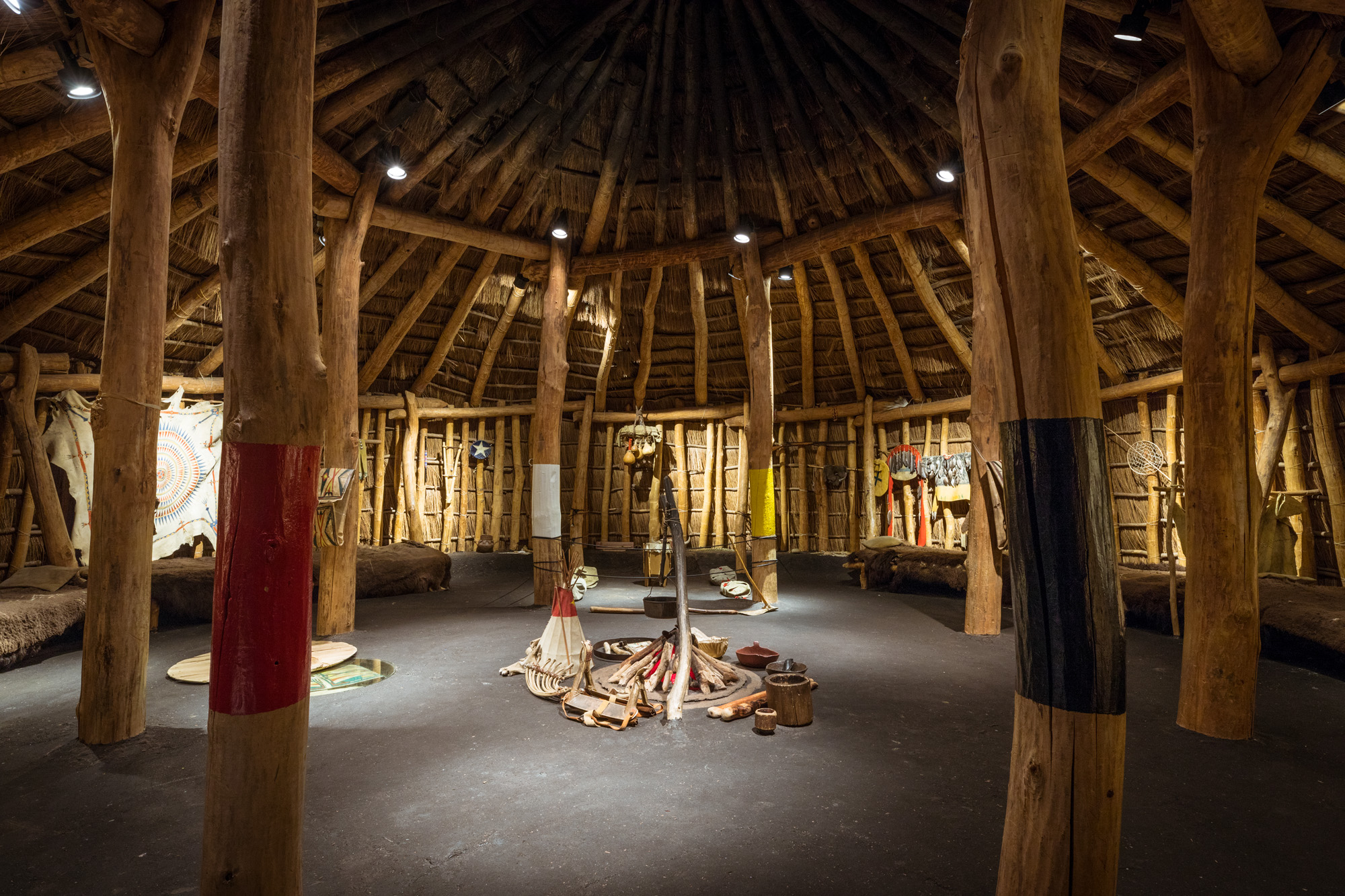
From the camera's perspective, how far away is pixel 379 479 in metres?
11.3

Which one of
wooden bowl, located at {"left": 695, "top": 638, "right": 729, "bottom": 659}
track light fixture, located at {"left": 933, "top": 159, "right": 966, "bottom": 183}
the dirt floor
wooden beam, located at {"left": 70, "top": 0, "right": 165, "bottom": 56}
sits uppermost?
track light fixture, located at {"left": 933, "top": 159, "right": 966, "bottom": 183}

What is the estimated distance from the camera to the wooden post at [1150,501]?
8500mm

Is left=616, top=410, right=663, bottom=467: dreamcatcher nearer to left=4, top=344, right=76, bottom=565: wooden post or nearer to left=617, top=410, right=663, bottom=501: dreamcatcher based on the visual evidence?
left=617, top=410, right=663, bottom=501: dreamcatcher

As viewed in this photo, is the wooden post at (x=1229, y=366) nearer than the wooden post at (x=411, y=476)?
Yes

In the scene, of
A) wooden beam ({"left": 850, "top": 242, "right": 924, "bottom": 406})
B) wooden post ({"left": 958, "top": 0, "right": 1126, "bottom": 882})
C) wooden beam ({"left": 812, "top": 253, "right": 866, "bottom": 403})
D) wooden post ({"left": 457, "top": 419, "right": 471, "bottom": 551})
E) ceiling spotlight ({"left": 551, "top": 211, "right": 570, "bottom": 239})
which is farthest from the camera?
wooden post ({"left": 457, "top": 419, "right": 471, "bottom": 551})

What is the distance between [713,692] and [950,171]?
5202 millimetres

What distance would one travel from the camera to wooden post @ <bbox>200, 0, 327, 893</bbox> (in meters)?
1.89

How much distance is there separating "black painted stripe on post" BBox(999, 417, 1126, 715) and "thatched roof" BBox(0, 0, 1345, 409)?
12.0 ft

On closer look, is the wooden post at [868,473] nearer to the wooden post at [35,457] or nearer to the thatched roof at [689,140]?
the thatched roof at [689,140]

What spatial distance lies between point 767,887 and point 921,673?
10.1 feet

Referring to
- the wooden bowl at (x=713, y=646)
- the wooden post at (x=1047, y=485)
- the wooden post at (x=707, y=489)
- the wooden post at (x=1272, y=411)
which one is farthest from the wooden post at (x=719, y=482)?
the wooden post at (x=1047, y=485)

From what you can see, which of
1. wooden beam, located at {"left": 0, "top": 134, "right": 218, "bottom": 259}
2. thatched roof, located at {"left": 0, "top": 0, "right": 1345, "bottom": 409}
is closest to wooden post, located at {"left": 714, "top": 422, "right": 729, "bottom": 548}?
thatched roof, located at {"left": 0, "top": 0, "right": 1345, "bottom": 409}

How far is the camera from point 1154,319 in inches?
319

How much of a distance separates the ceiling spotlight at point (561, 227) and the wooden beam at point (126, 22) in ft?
15.2
